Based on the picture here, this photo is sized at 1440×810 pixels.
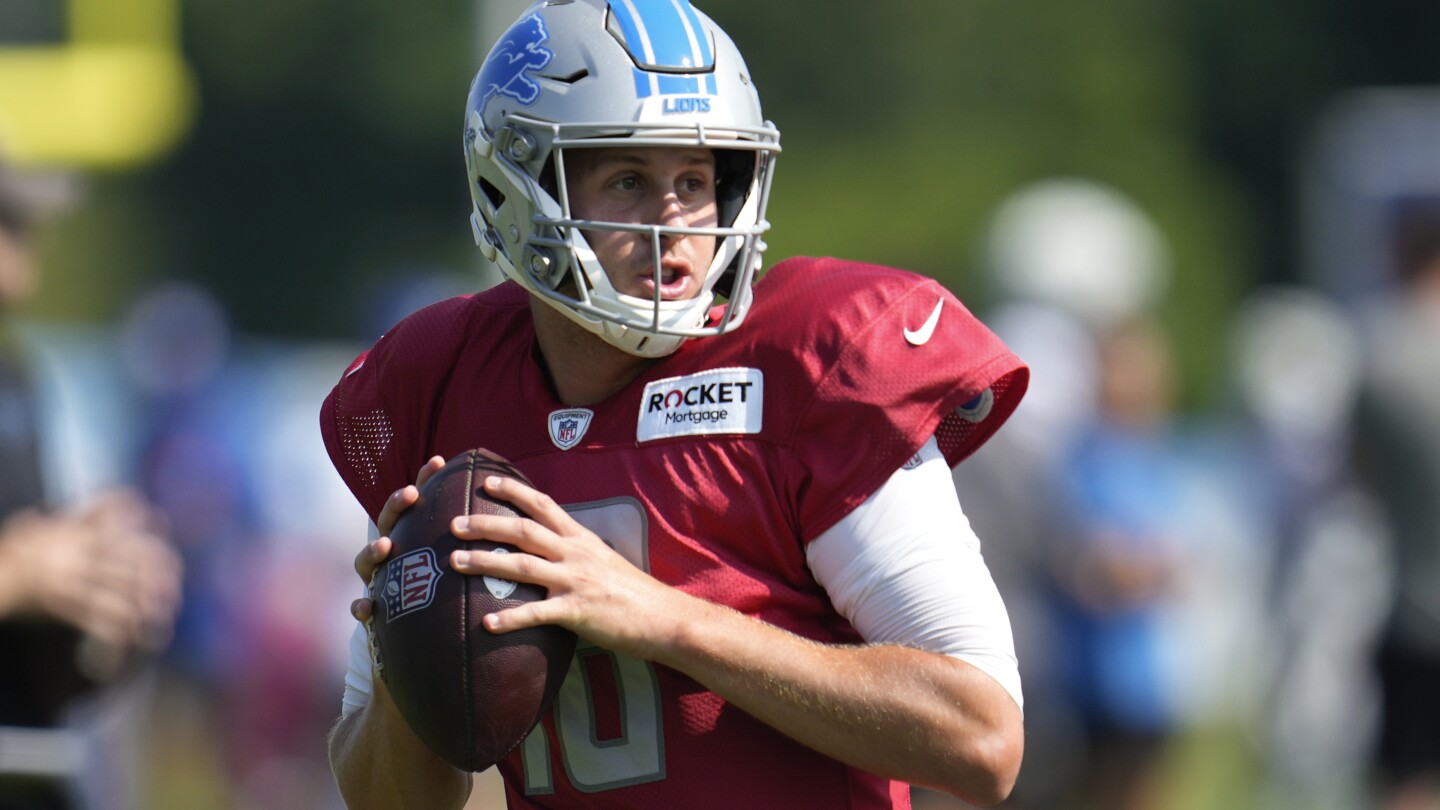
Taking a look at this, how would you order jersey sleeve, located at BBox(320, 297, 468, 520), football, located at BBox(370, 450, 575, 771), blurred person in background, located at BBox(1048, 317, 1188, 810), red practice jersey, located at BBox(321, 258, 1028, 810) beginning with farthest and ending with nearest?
1. blurred person in background, located at BBox(1048, 317, 1188, 810)
2. jersey sleeve, located at BBox(320, 297, 468, 520)
3. red practice jersey, located at BBox(321, 258, 1028, 810)
4. football, located at BBox(370, 450, 575, 771)

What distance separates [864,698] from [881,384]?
0.41m

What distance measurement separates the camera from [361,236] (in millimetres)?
22750

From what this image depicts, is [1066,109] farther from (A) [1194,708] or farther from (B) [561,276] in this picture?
(B) [561,276]

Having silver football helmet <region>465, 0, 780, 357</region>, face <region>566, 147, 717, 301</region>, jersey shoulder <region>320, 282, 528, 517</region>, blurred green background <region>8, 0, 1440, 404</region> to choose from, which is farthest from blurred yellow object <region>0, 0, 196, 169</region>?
face <region>566, 147, 717, 301</region>

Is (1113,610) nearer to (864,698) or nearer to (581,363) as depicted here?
(581,363)

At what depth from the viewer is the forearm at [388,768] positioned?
2.75 m

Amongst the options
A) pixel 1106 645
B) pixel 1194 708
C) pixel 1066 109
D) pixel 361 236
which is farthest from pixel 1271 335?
pixel 361 236

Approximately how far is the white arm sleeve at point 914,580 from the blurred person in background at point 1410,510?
4063mm

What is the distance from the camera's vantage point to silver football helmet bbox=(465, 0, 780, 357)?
268cm

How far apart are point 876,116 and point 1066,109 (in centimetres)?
207

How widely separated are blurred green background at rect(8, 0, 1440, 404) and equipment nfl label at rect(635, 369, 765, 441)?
13891 mm

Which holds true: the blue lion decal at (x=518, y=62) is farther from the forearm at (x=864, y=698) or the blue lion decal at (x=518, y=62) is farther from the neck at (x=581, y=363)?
the forearm at (x=864, y=698)

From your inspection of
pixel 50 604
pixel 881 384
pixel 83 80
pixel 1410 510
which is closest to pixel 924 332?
pixel 881 384

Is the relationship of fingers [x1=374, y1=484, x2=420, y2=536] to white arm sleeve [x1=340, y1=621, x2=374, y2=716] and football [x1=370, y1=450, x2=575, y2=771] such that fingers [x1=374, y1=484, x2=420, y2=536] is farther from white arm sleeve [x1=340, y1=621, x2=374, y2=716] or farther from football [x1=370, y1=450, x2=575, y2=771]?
white arm sleeve [x1=340, y1=621, x2=374, y2=716]
